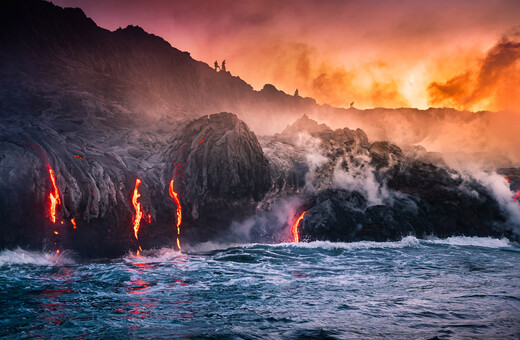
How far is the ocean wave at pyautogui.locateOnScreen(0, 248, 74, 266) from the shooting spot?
16.9 metres

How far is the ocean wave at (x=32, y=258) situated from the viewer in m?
16.9

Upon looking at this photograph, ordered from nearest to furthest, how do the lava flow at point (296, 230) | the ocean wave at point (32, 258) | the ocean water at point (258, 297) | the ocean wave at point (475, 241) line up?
the ocean water at point (258, 297), the ocean wave at point (32, 258), the lava flow at point (296, 230), the ocean wave at point (475, 241)

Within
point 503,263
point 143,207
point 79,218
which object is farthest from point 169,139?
point 503,263

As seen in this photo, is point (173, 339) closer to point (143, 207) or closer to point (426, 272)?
point (426, 272)

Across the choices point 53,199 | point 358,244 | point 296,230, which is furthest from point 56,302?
point 358,244

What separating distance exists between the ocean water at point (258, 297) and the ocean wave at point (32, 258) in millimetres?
54

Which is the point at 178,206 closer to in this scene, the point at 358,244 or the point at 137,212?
the point at 137,212

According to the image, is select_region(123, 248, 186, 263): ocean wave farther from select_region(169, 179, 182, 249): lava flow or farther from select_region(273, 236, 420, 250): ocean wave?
select_region(273, 236, 420, 250): ocean wave

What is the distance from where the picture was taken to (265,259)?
20844 mm

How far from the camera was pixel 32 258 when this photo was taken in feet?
57.6

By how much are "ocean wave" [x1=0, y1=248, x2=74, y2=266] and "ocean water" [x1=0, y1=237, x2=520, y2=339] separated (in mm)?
54

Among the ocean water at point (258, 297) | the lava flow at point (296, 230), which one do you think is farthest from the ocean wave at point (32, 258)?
the lava flow at point (296, 230)

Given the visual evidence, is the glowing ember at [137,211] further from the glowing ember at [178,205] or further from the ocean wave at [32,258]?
the ocean wave at [32,258]

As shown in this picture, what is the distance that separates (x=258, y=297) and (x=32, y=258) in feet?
49.0
